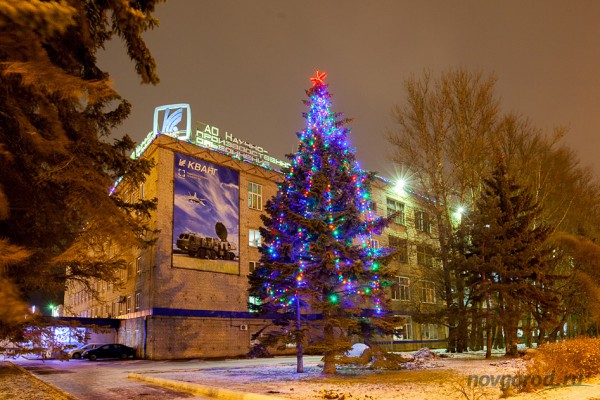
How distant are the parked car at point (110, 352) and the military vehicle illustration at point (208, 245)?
778 cm

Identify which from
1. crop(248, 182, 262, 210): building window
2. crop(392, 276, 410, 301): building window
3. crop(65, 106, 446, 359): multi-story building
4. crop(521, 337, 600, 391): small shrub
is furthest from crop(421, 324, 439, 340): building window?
crop(521, 337, 600, 391): small shrub

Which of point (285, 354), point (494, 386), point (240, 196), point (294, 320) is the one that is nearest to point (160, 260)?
point (240, 196)

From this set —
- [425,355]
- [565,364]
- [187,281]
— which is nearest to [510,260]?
[425,355]

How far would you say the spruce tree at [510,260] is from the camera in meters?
23.7

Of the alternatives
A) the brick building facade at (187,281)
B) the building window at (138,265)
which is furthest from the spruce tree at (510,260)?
the building window at (138,265)

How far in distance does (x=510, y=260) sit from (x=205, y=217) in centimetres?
2089

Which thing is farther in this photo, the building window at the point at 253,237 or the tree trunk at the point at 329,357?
the building window at the point at 253,237

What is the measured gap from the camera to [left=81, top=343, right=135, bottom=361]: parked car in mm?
32406

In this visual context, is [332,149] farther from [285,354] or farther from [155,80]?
[285,354]

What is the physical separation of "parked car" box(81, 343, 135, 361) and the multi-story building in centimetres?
99

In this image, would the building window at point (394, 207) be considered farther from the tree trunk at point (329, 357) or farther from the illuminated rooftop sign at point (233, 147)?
the tree trunk at point (329, 357)

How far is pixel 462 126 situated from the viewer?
31609mm

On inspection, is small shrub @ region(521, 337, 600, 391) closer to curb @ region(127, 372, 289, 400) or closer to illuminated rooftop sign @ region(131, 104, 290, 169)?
curb @ region(127, 372, 289, 400)

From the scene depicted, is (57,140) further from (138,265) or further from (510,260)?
(138,265)
